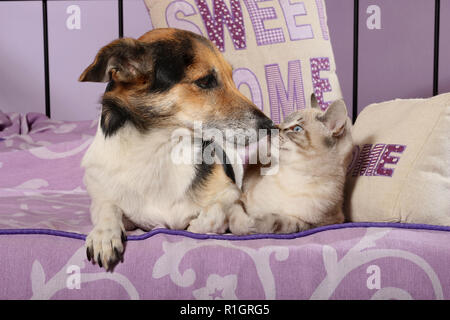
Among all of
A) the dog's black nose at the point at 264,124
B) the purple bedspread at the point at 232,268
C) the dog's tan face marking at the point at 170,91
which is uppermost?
the dog's tan face marking at the point at 170,91

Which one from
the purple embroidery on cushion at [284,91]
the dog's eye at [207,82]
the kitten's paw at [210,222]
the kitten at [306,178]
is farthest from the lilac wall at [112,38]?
the kitten's paw at [210,222]

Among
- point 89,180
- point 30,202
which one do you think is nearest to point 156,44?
point 89,180

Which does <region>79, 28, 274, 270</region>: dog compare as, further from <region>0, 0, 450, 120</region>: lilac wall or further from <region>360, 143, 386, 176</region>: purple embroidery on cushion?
<region>0, 0, 450, 120</region>: lilac wall

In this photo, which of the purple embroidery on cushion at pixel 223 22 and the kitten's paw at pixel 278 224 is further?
the purple embroidery on cushion at pixel 223 22

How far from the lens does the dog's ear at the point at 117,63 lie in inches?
39.6

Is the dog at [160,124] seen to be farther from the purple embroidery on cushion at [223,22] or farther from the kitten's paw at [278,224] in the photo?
the purple embroidery on cushion at [223,22]

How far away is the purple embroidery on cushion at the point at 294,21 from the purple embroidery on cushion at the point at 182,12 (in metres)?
0.31

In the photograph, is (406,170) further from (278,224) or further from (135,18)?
(135,18)

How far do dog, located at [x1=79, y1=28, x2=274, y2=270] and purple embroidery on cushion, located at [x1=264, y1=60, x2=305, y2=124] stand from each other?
33 centimetres

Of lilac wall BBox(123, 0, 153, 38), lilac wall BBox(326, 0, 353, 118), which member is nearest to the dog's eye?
lilac wall BBox(326, 0, 353, 118)

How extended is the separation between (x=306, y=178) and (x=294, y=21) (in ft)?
2.20

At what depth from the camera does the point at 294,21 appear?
150cm

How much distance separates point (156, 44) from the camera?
1122mm
